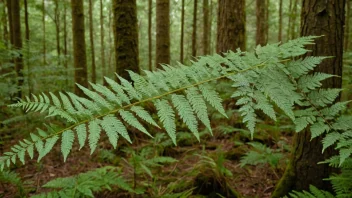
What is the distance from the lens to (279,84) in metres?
1.62

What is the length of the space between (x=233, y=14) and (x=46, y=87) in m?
4.76

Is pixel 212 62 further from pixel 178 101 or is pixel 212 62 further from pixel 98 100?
pixel 98 100

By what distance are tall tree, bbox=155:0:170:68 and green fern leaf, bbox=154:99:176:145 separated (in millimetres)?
7024

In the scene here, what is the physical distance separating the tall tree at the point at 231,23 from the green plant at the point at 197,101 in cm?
450

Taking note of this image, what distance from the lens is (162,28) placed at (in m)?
8.64

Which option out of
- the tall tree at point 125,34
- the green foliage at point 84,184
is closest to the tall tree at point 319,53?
the green foliage at point 84,184

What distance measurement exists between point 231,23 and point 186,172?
393cm

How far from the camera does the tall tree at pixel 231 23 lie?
20.2 feet

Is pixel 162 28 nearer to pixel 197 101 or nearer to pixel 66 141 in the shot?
pixel 197 101

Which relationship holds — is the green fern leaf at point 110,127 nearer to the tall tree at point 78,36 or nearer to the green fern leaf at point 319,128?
the green fern leaf at point 319,128

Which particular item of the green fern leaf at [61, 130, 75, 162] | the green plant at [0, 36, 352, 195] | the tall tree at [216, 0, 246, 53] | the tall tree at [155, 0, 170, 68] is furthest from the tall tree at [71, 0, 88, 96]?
the green fern leaf at [61, 130, 75, 162]

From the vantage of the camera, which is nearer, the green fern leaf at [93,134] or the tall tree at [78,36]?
→ the green fern leaf at [93,134]

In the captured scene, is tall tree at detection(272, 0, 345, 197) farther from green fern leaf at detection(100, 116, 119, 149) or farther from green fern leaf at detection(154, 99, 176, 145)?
green fern leaf at detection(100, 116, 119, 149)

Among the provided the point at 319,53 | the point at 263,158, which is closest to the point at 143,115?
the point at 319,53
